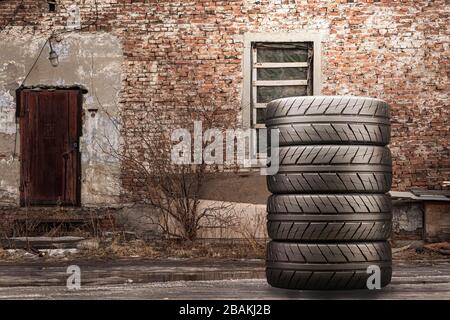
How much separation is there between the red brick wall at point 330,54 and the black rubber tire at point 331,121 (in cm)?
611

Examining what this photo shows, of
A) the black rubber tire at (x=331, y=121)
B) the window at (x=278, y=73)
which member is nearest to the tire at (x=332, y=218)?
the black rubber tire at (x=331, y=121)

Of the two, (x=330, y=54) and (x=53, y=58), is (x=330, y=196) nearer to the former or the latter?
(x=330, y=54)

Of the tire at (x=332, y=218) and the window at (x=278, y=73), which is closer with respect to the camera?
the tire at (x=332, y=218)

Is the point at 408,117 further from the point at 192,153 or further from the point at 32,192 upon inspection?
the point at 32,192

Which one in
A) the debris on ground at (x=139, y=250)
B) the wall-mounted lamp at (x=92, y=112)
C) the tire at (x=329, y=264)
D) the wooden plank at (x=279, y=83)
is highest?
the wooden plank at (x=279, y=83)

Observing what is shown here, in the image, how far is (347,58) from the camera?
40.9ft

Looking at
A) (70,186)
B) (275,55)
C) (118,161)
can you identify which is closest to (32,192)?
(70,186)

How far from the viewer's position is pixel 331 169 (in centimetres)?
621

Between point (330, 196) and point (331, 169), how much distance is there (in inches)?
8.6

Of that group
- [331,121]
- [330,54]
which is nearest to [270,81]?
[330,54]

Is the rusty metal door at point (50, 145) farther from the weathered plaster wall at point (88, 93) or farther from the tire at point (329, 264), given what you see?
the tire at point (329, 264)

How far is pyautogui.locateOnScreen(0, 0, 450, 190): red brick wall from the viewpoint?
40.7 ft

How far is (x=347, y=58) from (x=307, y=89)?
815 mm

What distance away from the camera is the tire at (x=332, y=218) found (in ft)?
20.2
